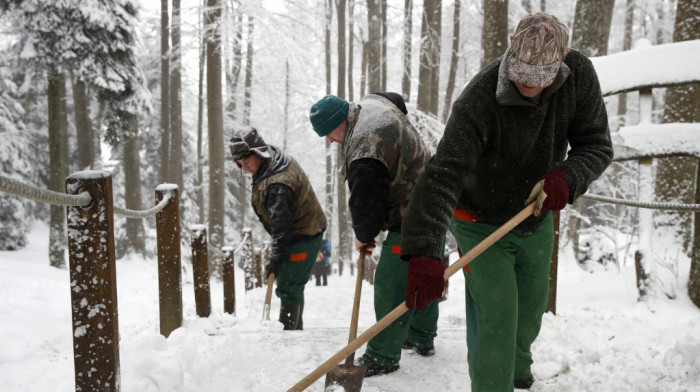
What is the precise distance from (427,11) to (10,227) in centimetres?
1402

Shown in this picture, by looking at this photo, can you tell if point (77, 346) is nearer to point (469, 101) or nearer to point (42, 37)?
point (469, 101)

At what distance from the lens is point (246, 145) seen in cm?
415

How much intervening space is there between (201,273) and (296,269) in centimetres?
86

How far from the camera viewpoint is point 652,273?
4.40m

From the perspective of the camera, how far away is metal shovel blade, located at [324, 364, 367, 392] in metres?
2.68

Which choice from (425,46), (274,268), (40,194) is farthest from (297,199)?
(425,46)

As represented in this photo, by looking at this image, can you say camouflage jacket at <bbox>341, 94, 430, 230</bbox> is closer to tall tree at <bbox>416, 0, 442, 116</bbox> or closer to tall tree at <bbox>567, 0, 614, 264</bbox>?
tall tree at <bbox>567, 0, 614, 264</bbox>

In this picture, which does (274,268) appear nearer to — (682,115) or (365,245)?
(365,245)

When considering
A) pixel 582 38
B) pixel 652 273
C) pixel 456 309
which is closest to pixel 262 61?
pixel 582 38

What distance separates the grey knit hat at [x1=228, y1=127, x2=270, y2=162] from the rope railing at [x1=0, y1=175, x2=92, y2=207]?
218 cm

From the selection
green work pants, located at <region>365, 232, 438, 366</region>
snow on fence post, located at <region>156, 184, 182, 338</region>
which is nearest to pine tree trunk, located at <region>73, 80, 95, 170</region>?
snow on fence post, located at <region>156, 184, 182, 338</region>

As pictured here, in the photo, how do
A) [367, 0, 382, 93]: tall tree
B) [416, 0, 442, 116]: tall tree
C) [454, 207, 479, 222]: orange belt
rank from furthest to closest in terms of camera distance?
[416, 0, 442, 116]: tall tree → [367, 0, 382, 93]: tall tree → [454, 207, 479, 222]: orange belt

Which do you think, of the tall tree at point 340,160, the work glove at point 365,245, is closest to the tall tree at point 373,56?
the tall tree at point 340,160

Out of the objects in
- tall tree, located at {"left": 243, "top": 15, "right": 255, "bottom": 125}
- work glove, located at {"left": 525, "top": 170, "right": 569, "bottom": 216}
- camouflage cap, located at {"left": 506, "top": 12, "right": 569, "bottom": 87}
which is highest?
tall tree, located at {"left": 243, "top": 15, "right": 255, "bottom": 125}
